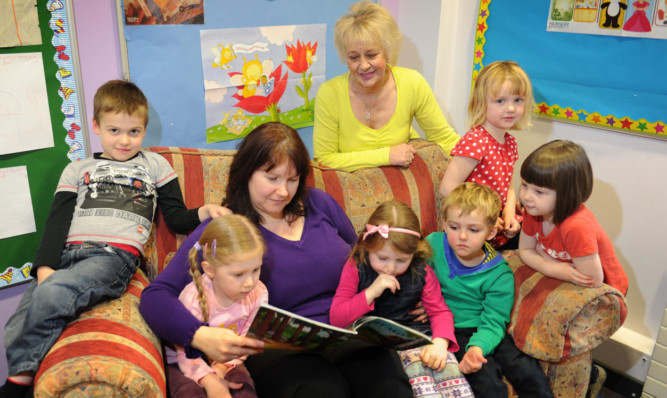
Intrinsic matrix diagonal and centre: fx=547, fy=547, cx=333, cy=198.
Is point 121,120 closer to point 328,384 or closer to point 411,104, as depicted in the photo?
point 328,384

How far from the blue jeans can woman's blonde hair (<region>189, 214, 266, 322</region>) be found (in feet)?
0.96

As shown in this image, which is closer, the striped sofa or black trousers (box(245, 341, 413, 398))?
the striped sofa

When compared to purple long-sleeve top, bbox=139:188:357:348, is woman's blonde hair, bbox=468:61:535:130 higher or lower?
higher

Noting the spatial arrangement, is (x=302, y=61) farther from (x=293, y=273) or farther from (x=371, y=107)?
(x=293, y=273)

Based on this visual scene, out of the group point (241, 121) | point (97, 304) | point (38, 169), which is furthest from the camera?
point (241, 121)

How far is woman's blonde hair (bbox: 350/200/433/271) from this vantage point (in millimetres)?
1648

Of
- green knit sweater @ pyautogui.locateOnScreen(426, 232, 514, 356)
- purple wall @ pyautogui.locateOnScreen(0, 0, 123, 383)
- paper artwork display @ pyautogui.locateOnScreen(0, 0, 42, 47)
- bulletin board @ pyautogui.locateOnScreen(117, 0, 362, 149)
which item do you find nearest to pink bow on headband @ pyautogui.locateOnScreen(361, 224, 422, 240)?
green knit sweater @ pyautogui.locateOnScreen(426, 232, 514, 356)

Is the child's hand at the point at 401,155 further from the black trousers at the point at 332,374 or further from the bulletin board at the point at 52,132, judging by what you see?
the bulletin board at the point at 52,132

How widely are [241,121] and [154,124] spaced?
41cm

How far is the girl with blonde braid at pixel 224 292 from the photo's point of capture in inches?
57.7

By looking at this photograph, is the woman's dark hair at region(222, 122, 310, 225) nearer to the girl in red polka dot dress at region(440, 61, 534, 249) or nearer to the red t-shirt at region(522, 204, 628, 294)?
the girl in red polka dot dress at region(440, 61, 534, 249)

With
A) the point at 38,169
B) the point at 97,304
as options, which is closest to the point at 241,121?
the point at 38,169

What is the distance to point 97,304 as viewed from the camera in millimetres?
1595

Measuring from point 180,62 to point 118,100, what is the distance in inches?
21.3
